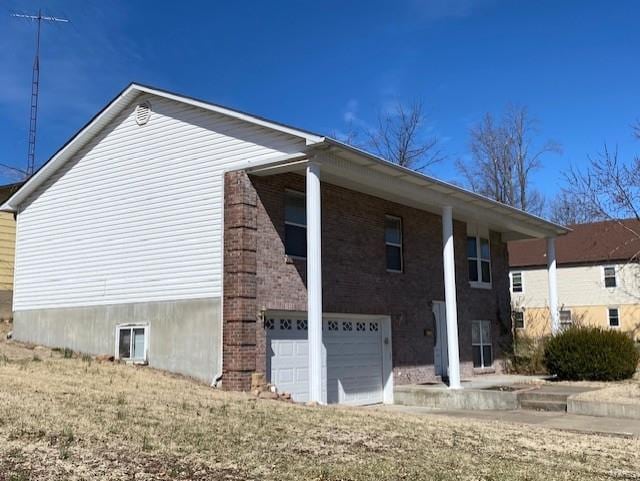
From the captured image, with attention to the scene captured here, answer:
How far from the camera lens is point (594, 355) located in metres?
18.5

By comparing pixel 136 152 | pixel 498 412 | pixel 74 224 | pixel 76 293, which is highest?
pixel 136 152

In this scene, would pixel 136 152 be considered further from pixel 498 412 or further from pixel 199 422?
pixel 498 412

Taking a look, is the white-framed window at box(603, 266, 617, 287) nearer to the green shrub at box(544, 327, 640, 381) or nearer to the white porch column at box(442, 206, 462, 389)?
the green shrub at box(544, 327, 640, 381)

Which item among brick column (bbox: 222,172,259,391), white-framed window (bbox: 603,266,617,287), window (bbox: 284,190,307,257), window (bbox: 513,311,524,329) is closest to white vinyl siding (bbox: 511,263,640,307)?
white-framed window (bbox: 603,266,617,287)

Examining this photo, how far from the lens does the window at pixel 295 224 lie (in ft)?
49.3

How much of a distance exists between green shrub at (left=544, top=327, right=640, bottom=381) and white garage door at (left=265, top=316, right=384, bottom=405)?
543 cm

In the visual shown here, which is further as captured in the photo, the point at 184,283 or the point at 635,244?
the point at 635,244

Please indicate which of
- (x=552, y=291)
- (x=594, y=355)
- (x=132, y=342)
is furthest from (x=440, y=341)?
(x=132, y=342)

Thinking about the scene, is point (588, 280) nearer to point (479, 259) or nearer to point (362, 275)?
point (479, 259)

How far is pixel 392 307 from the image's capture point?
59.1 ft

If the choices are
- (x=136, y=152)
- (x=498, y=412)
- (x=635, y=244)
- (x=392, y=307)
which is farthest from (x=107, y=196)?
(x=635, y=244)

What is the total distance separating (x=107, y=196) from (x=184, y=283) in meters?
3.70

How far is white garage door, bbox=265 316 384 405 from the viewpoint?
14.5m

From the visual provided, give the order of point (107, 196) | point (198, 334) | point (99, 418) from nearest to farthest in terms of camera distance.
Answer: point (99, 418)
point (198, 334)
point (107, 196)
